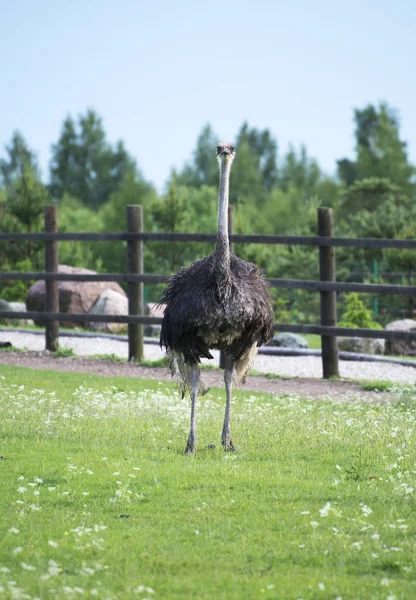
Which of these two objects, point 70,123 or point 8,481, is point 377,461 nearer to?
point 8,481

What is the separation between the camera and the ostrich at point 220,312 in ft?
29.1

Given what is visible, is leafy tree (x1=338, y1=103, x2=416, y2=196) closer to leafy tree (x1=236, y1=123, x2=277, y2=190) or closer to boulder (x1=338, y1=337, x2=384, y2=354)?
leafy tree (x1=236, y1=123, x2=277, y2=190)

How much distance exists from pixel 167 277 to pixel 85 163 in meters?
73.5

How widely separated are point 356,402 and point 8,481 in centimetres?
549

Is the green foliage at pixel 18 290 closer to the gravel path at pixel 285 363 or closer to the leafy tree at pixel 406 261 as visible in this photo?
the gravel path at pixel 285 363

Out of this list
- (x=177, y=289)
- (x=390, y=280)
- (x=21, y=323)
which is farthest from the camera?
(x=390, y=280)

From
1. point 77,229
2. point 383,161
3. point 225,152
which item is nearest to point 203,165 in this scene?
point 383,161

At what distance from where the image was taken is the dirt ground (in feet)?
43.8

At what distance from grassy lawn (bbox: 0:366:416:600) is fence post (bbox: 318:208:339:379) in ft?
12.3

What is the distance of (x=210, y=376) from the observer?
48.9 ft

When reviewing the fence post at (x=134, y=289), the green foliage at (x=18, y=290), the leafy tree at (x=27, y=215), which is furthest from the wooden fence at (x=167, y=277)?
the leafy tree at (x=27, y=215)

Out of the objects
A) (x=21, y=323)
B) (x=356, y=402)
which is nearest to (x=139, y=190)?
(x=21, y=323)

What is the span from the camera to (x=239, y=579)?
547 centimetres

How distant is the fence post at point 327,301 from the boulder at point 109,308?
10.4m
